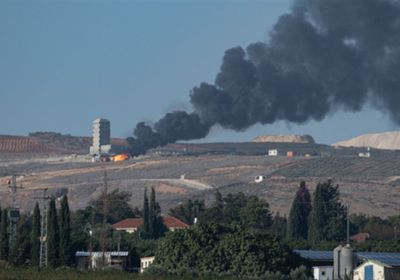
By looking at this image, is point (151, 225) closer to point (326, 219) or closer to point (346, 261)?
point (326, 219)

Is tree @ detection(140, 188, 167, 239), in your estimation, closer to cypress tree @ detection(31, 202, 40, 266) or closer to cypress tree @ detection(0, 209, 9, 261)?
cypress tree @ detection(31, 202, 40, 266)

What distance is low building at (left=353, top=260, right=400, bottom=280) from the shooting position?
71.3 m

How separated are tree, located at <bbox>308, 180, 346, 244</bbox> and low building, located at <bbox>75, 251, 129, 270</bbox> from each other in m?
27.3

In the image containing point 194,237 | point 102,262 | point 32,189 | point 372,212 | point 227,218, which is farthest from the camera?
point 32,189

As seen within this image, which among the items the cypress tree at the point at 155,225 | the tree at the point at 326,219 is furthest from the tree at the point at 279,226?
the cypress tree at the point at 155,225

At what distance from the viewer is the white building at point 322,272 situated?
78.4m

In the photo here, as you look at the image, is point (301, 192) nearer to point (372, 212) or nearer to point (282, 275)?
point (372, 212)

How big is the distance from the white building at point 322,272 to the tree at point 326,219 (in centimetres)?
3657

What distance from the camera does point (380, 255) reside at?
280ft

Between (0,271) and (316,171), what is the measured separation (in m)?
131

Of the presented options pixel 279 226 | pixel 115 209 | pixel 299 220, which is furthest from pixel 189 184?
pixel 299 220

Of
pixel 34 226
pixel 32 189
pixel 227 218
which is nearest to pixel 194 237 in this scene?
pixel 34 226

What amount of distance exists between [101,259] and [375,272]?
21043 millimetres

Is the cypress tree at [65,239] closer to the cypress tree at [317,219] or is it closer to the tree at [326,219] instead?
the tree at [326,219]
